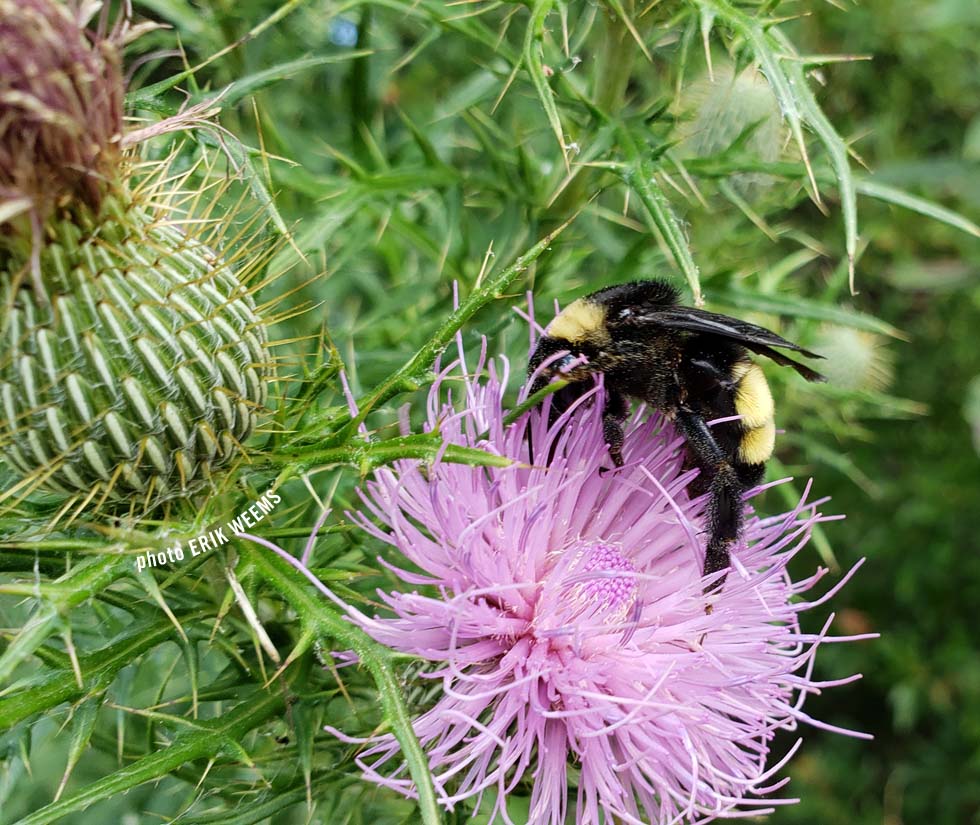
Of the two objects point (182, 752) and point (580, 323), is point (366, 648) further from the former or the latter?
point (580, 323)

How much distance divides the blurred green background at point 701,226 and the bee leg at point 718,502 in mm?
468

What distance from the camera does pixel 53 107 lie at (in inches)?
65.2

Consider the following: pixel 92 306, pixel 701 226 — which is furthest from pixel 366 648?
pixel 701 226

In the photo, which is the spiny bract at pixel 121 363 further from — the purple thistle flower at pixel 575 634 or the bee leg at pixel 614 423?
the bee leg at pixel 614 423

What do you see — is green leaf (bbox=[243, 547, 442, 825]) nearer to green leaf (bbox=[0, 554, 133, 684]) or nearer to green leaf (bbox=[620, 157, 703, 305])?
green leaf (bbox=[0, 554, 133, 684])

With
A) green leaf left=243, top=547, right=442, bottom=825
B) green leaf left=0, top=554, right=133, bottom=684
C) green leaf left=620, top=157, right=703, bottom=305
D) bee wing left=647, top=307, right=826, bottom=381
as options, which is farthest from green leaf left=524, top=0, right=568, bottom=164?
green leaf left=0, top=554, right=133, bottom=684

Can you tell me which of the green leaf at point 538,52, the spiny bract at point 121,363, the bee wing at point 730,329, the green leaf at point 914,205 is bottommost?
the green leaf at point 914,205

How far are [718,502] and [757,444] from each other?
19 cm

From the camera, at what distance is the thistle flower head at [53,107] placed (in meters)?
1.60

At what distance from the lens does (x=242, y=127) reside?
3.92 meters

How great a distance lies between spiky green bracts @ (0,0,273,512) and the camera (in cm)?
165

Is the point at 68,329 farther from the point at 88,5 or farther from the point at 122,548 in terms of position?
the point at 88,5

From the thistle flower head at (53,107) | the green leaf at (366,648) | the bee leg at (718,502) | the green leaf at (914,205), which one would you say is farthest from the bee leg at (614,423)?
the thistle flower head at (53,107)

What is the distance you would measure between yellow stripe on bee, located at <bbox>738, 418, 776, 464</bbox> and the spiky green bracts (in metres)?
1.12
